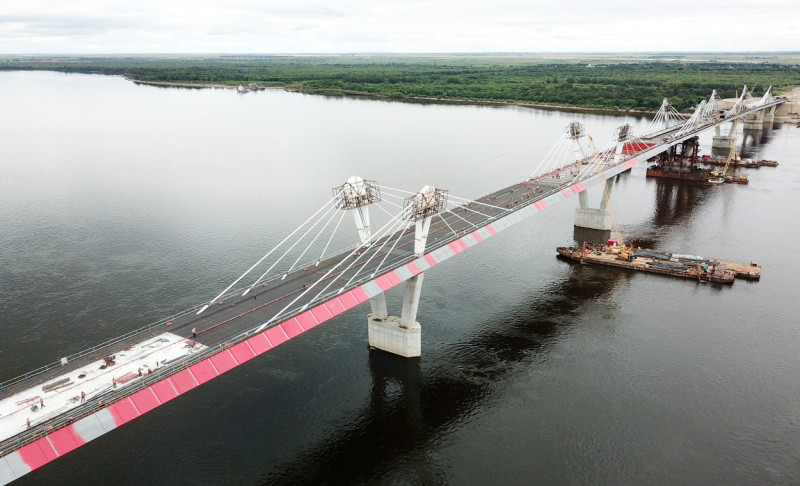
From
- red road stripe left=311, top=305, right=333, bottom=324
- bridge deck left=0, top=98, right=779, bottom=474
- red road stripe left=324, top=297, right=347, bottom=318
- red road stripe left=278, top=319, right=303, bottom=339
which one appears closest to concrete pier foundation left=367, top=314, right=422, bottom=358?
bridge deck left=0, top=98, right=779, bottom=474

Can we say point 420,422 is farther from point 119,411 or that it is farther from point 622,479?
point 119,411

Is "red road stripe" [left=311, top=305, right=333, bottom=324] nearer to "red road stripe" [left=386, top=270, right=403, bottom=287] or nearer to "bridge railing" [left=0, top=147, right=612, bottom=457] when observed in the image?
"bridge railing" [left=0, top=147, right=612, bottom=457]

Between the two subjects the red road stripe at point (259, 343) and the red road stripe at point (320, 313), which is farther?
the red road stripe at point (320, 313)

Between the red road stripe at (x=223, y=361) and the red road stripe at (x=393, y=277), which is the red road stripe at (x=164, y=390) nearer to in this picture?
the red road stripe at (x=223, y=361)

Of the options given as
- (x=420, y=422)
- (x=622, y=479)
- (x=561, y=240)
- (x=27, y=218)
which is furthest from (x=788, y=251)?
Answer: (x=27, y=218)

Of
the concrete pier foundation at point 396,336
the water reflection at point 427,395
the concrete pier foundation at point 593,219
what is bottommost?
the water reflection at point 427,395

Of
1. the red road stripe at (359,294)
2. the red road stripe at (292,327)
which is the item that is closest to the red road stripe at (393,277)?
the red road stripe at (359,294)

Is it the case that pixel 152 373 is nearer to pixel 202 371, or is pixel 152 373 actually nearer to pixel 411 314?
pixel 202 371

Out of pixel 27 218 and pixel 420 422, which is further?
pixel 27 218
